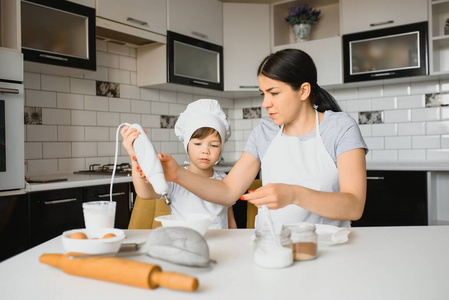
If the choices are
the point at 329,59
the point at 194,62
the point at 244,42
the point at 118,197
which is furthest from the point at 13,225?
the point at 329,59

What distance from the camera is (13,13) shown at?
7.38 feet

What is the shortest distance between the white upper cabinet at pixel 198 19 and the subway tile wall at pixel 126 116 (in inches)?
17.0

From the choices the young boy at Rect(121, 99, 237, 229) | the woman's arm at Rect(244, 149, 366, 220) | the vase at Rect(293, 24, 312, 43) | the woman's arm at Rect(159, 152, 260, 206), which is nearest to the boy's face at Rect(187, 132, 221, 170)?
the young boy at Rect(121, 99, 237, 229)

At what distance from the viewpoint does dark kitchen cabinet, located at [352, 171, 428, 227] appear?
2949 millimetres

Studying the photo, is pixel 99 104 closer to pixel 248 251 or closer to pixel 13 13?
pixel 13 13

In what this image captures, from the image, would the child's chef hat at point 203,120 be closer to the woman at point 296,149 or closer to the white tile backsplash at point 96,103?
the woman at point 296,149

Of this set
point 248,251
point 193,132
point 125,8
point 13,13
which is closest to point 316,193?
point 248,251

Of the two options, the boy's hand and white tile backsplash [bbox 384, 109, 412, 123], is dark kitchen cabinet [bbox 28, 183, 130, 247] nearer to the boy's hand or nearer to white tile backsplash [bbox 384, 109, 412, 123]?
the boy's hand

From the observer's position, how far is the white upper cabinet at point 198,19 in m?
3.32

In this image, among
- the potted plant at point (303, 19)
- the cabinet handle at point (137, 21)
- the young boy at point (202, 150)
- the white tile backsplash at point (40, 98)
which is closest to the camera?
the young boy at point (202, 150)

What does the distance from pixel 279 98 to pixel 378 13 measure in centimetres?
227

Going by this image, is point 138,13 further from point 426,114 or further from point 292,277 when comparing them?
point 292,277

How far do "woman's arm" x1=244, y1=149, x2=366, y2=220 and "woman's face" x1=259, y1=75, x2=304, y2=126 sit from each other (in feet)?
0.83

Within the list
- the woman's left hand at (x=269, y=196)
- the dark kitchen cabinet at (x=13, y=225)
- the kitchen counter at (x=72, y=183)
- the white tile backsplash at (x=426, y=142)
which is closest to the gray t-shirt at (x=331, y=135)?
the woman's left hand at (x=269, y=196)
